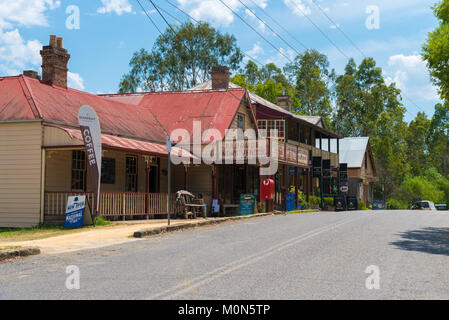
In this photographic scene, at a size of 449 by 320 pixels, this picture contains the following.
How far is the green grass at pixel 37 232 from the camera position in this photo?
1513 centimetres

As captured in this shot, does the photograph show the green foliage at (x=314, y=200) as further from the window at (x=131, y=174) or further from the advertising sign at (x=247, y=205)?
the window at (x=131, y=174)

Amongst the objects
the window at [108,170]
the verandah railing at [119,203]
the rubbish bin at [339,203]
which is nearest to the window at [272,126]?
the rubbish bin at [339,203]

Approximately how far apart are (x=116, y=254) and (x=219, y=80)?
2345cm

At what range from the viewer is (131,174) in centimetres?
2420

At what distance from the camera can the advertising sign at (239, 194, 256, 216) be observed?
2527 centimetres

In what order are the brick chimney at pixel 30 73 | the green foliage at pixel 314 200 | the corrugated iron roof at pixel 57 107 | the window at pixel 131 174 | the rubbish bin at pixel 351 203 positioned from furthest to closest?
1. the rubbish bin at pixel 351 203
2. the green foliage at pixel 314 200
3. the window at pixel 131 174
4. the brick chimney at pixel 30 73
5. the corrugated iron roof at pixel 57 107

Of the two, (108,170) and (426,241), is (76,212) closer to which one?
(108,170)

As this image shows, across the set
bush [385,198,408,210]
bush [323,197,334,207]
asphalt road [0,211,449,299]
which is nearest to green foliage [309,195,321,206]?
bush [323,197,334,207]

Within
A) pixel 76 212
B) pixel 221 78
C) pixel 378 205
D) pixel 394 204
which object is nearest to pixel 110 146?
pixel 76 212

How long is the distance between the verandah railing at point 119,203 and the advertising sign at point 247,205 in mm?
3491
